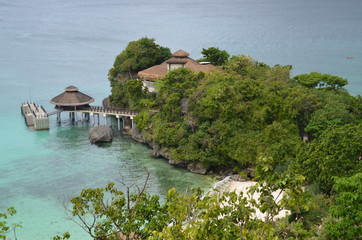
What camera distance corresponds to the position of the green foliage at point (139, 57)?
40500mm

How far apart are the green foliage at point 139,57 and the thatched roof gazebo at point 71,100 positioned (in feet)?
Result: 13.2

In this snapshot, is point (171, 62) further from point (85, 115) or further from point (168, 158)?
point (168, 158)

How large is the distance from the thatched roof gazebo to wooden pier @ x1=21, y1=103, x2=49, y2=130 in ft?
4.41

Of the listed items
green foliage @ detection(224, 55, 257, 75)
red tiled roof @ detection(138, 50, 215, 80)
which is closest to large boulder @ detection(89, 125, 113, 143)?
red tiled roof @ detection(138, 50, 215, 80)

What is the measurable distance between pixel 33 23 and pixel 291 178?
106 meters

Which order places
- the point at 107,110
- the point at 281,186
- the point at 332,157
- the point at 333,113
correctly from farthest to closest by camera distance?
the point at 107,110, the point at 333,113, the point at 332,157, the point at 281,186

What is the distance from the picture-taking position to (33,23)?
10806 cm

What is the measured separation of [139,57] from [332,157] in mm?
23739

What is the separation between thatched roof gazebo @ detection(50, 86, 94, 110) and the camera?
3844cm

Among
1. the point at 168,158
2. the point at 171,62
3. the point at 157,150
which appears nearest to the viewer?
the point at 168,158

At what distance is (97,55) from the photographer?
73.9m

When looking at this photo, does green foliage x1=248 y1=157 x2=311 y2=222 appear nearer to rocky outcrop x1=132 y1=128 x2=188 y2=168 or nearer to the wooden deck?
rocky outcrop x1=132 y1=128 x2=188 y2=168

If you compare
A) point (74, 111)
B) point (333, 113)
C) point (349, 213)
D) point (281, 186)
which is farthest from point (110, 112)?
point (281, 186)

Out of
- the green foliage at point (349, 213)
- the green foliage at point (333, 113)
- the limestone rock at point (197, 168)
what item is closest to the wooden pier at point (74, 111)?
the limestone rock at point (197, 168)
